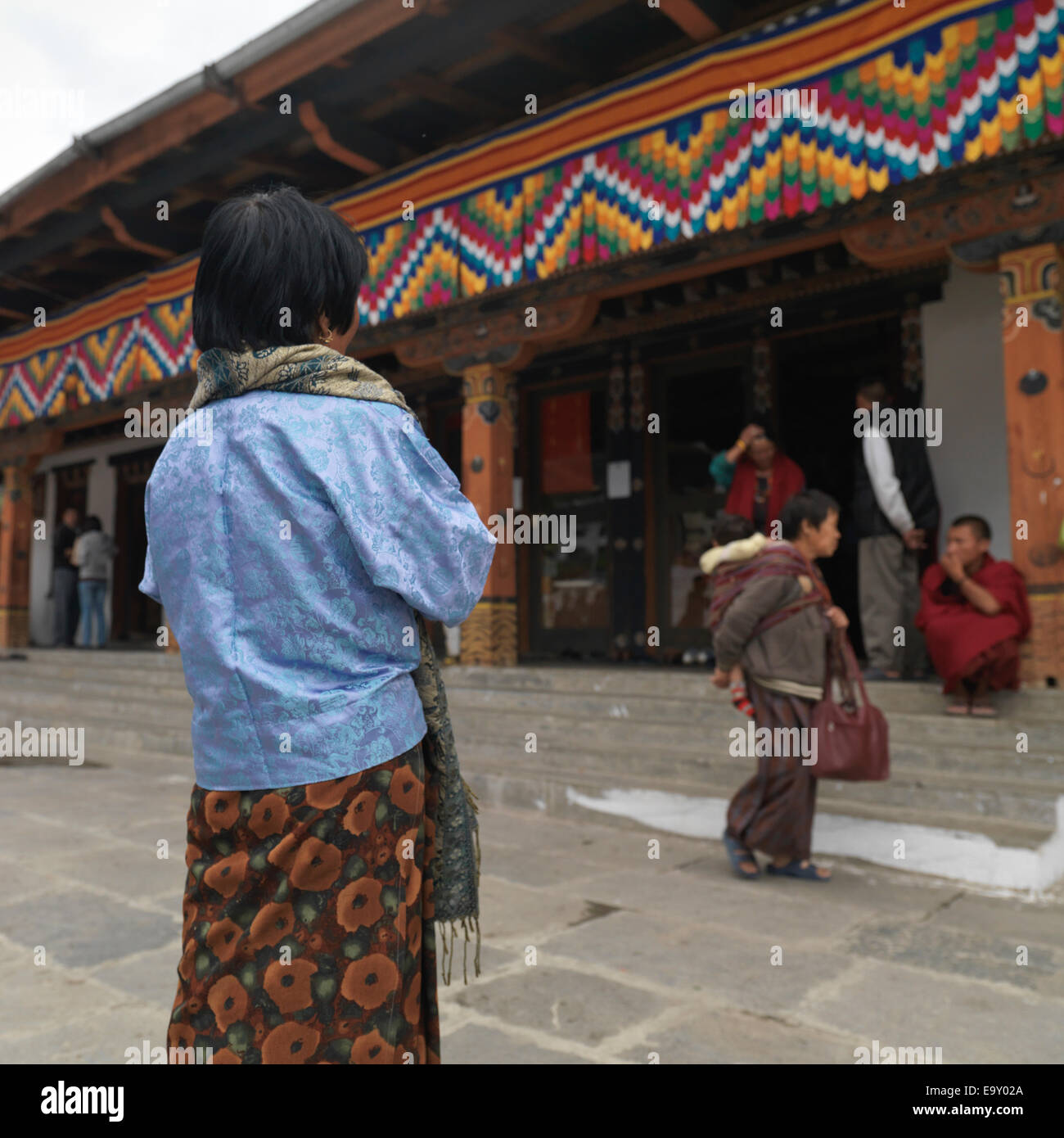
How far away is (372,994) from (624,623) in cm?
741

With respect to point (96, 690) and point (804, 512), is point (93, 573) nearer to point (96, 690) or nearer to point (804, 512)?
point (96, 690)

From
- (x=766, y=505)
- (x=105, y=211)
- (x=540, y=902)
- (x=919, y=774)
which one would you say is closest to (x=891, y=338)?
(x=766, y=505)

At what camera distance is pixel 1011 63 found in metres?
4.47

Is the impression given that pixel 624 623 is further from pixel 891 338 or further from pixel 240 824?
pixel 240 824

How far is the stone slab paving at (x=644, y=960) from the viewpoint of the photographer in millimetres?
2467

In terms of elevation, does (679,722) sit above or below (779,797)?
above

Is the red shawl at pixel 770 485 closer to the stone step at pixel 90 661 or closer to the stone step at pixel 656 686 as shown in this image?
the stone step at pixel 656 686

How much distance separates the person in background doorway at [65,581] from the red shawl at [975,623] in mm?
11196

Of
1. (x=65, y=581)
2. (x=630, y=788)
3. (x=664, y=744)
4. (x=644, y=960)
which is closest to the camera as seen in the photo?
(x=644, y=960)

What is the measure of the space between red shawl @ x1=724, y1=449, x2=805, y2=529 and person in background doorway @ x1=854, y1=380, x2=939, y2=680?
1.02 meters

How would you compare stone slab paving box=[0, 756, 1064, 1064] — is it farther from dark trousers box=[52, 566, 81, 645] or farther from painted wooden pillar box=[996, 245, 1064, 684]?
dark trousers box=[52, 566, 81, 645]

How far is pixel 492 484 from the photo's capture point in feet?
24.2

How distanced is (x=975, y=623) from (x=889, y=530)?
1.40 metres

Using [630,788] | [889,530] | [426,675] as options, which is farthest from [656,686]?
[426,675]
